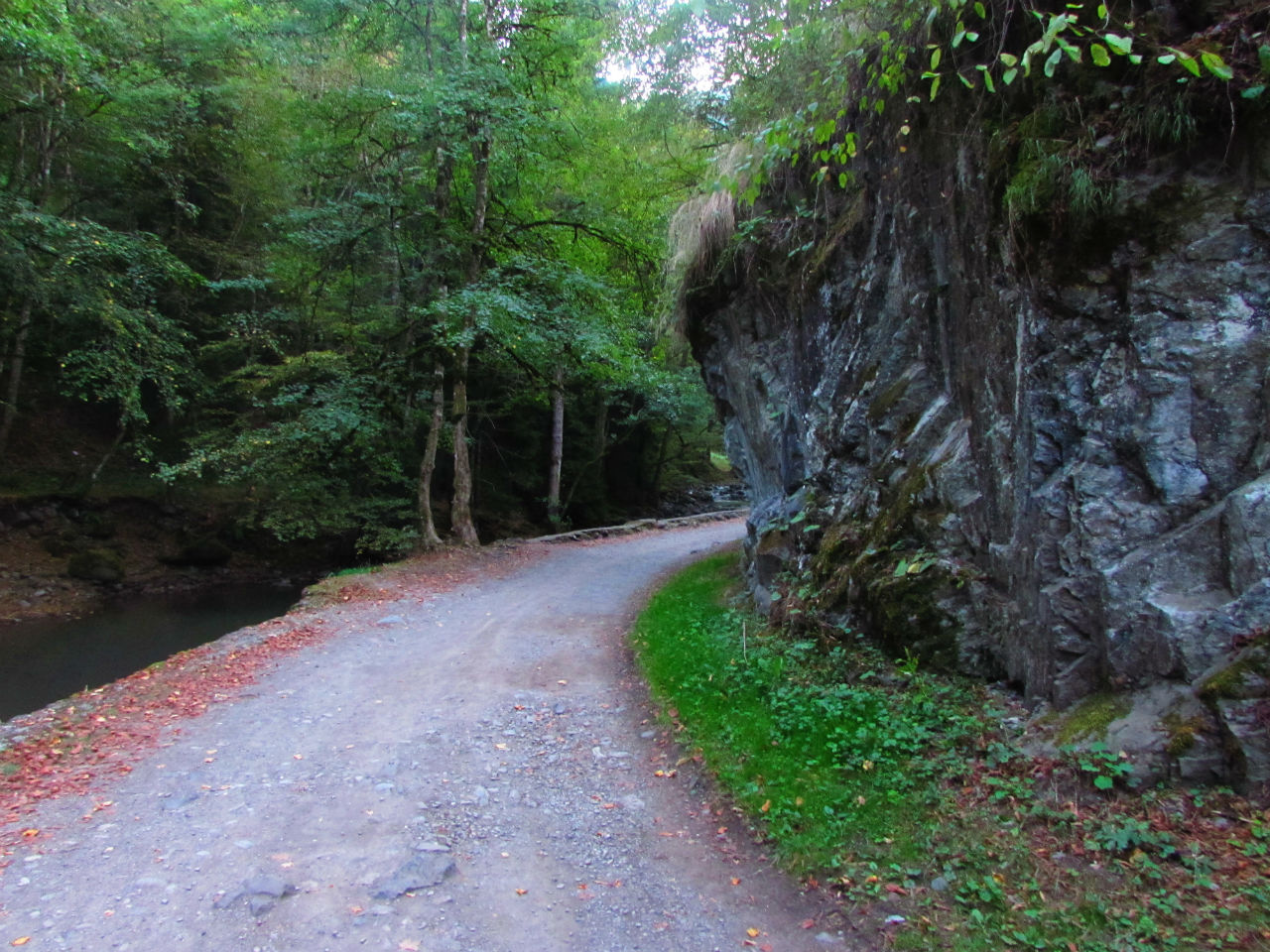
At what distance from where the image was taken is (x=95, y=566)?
54.5 ft

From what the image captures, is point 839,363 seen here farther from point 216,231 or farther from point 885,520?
point 216,231

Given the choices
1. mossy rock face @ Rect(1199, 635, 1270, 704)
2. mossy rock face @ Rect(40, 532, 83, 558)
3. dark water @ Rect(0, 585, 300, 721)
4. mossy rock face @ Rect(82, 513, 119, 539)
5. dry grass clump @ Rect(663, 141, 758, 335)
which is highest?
dry grass clump @ Rect(663, 141, 758, 335)

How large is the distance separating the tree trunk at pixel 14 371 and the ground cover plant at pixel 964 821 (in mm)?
17558

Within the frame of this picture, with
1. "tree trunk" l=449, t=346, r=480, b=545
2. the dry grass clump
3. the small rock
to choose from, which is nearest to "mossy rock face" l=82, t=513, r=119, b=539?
"tree trunk" l=449, t=346, r=480, b=545

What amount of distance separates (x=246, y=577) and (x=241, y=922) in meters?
A: 17.1

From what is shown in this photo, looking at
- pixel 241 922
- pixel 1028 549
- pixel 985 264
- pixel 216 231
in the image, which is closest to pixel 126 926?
pixel 241 922

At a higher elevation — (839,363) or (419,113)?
(419,113)

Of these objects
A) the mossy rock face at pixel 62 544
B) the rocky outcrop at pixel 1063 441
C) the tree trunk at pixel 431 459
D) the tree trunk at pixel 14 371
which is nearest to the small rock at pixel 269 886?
the rocky outcrop at pixel 1063 441

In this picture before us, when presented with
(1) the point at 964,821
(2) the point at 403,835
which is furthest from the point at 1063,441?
(2) the point at 403,835

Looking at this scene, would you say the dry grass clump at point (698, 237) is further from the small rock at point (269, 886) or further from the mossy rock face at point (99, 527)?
the mossy rock face at point (99, 527)

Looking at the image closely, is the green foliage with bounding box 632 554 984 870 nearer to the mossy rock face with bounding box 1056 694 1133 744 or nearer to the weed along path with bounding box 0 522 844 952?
the weed along path with bounding box 0 522 844 952

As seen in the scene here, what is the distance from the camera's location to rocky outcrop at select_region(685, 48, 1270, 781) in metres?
3.88

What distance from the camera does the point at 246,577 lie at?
18.7m

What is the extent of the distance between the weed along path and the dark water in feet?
16.5
